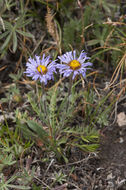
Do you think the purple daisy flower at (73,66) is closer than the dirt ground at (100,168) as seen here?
Yes

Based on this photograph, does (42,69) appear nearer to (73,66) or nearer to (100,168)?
(73,66)

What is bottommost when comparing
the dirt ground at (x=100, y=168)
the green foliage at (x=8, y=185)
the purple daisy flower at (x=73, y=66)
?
the dirt ground at (x=100, y=168)

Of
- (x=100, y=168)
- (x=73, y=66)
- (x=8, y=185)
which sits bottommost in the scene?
(x=100, y=168)

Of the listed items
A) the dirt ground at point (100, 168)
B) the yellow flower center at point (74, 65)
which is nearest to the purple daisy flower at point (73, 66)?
the yellow flower center at point (74, 65)

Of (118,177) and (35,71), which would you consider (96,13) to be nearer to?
(35,71)

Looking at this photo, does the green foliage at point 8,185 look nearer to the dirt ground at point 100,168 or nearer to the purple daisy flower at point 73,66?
the dirt ground at point 100,168

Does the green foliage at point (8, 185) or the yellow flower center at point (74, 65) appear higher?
the yellow flower center at point (74, 65)

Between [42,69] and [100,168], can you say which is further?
[100,168]

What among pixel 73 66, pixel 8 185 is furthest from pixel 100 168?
pixel 73 66

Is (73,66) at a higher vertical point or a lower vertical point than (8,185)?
higher

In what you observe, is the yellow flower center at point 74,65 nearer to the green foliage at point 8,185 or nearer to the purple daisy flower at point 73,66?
the purple daisy flower at point 73,66

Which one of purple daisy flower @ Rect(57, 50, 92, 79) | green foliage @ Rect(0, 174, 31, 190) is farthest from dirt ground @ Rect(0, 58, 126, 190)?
purple daisy flower @ Rect(57, 50, 92, 79)
